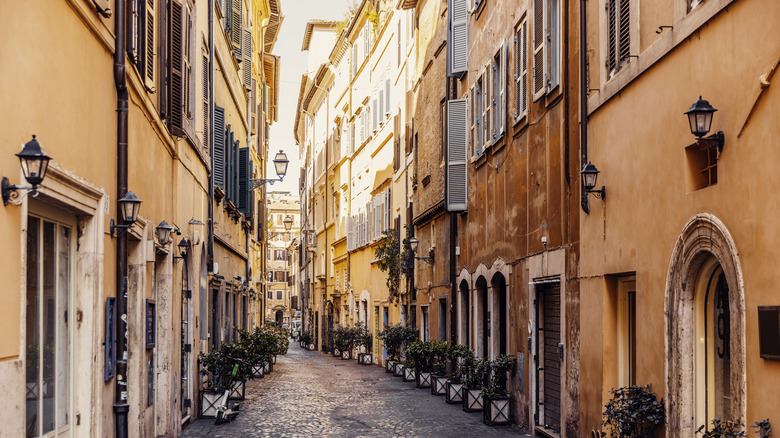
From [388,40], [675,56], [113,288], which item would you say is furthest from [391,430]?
[388,40]

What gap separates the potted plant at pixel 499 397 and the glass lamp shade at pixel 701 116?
344 inches

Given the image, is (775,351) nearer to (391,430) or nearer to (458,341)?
(391,430)

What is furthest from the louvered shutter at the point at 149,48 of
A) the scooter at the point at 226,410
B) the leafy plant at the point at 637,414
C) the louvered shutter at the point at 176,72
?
the scooter at the point at 226,410

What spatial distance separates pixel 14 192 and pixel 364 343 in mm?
29584

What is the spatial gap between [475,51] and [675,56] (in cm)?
1136

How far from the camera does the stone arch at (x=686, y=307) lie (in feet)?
24.0

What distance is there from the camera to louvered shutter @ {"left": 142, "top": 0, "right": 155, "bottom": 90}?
34.7 feet

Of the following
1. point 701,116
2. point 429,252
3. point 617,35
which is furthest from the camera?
point 429,252

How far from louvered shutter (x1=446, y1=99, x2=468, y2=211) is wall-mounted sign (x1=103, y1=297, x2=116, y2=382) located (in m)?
12.1

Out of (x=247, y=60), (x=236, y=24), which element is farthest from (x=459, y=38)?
(x=247, y=60)

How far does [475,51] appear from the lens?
19.7 meters

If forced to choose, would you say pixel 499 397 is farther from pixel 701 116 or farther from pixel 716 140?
pixel 701 116

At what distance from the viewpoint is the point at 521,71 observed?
15.2m

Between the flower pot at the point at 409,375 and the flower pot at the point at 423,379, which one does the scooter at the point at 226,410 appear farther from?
the flower pot at the point at 409,375
